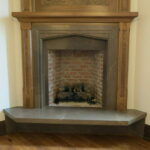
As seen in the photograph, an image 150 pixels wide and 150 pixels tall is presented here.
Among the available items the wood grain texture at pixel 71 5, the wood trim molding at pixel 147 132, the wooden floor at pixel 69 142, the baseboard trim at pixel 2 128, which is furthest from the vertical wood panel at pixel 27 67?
the wood trim molding at pixel 147 132

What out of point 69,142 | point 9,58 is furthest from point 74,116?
point 9,58

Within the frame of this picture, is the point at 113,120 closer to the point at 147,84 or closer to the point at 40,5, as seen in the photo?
the point at 147,84

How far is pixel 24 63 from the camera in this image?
253cm

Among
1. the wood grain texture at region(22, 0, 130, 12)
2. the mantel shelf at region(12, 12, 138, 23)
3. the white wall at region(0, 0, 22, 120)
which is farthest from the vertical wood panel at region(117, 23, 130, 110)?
the white wall at region(0, 0, 22, 120)

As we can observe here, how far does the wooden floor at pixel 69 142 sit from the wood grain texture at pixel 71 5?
176 centimetres

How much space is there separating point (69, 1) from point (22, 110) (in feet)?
5.51

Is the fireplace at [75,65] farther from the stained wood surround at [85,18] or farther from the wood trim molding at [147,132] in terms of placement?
the wood trim molding at [147,132]

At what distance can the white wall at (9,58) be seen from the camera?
2.36 meters

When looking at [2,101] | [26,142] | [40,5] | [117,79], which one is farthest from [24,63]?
[117,79]

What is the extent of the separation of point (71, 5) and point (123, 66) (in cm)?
112

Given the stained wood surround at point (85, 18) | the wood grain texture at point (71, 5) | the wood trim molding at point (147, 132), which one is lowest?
the wood trim molding at point (147, 132)

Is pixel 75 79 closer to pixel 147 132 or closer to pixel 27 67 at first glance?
pixel 27 67

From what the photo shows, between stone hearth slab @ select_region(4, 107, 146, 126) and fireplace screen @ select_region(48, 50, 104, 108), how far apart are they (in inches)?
17.8

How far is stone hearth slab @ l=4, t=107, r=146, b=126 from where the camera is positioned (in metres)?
2.19
